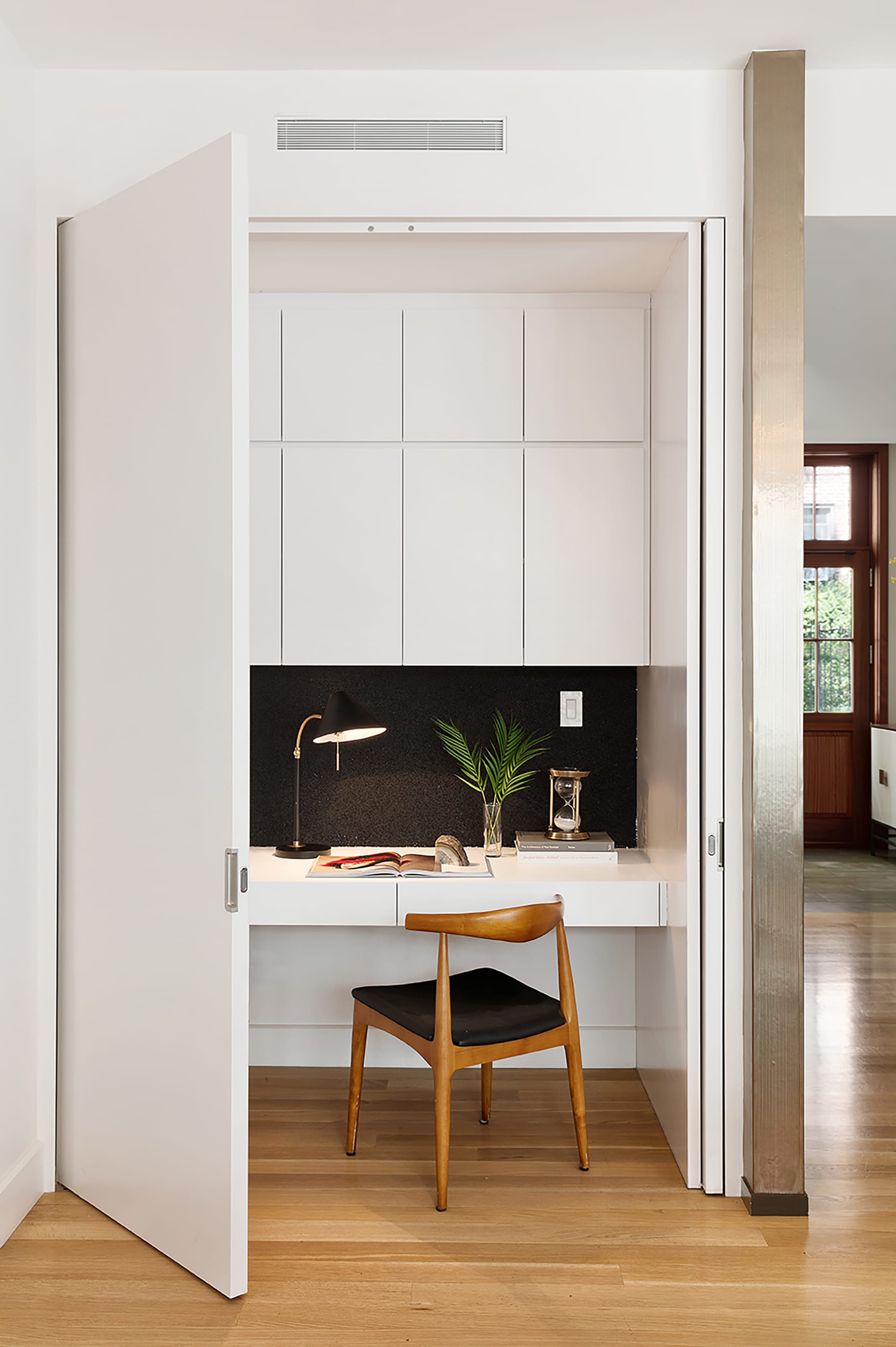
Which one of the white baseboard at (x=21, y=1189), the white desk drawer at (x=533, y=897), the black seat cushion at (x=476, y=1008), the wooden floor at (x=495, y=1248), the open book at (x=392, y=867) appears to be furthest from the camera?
the open book at (x=392, y=867)

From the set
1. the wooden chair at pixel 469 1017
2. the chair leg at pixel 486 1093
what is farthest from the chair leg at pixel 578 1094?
the chair leg at pixel 486 1093

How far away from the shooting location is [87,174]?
2592 mm

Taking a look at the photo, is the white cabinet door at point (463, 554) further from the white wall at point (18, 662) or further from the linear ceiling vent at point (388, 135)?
the white wall at point (18, 662)

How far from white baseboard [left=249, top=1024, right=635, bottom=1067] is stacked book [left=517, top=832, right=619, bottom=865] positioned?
670 millimetres

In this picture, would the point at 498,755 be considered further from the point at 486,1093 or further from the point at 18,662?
the point at 18,662

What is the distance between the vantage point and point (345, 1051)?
3434 millimetres

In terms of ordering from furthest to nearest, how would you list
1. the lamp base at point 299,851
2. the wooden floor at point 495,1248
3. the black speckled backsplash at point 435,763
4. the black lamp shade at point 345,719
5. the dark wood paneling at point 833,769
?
the dark wood paneling at point 833,769, the black speckled backsplash at point 435,763, the lamp base at point 299,851, the black lamp shade at point 345,719, the wooden floor at point 495,1248

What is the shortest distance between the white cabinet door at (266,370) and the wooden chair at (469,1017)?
155 centimetres

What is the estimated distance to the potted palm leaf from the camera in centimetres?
335

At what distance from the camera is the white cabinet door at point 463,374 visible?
3139 millimetres

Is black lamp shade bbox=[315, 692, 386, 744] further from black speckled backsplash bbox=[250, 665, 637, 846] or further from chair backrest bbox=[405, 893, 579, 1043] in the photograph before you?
chair backrest bbox=[405, 893, 579, 1043]

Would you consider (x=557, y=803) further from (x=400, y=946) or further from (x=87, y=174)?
(x=87, y=174)

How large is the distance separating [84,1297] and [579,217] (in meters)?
2.78

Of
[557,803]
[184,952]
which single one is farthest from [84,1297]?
[557,803]
